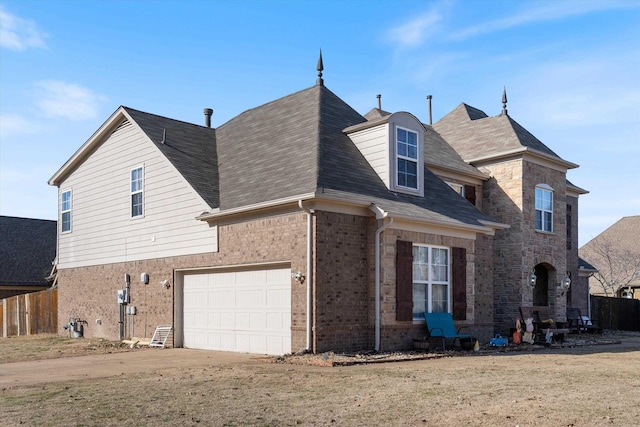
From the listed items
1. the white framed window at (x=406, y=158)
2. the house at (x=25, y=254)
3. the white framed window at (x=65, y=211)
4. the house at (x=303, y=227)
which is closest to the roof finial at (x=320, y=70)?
the house at (x=303, y=227)

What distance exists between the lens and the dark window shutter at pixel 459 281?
691 inches

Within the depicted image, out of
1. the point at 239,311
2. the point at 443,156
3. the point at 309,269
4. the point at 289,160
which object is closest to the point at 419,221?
the point at 309,269

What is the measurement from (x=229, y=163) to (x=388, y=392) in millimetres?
11739

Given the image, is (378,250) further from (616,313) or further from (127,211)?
(616,313)

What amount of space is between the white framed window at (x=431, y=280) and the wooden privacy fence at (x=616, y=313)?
17627mm

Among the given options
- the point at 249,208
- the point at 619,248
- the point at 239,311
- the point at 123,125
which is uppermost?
the point at 123,125

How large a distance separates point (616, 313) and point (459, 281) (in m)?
19.1

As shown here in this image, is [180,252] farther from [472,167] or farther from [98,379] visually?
[472,167]

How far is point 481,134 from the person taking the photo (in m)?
24.7

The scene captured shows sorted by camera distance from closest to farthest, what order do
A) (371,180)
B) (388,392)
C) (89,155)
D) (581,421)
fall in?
(581,421) → (388,392) → (371,180) → (89,155)

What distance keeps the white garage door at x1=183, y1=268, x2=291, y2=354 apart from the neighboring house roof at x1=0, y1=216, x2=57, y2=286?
56.2 feet

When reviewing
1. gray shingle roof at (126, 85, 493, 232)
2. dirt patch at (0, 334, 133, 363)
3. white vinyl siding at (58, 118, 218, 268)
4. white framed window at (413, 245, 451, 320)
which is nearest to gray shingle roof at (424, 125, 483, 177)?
gray shingle roof at (126, 85, 493, 232)


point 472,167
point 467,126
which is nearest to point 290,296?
point 472,167

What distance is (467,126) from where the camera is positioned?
2584 centimetres
